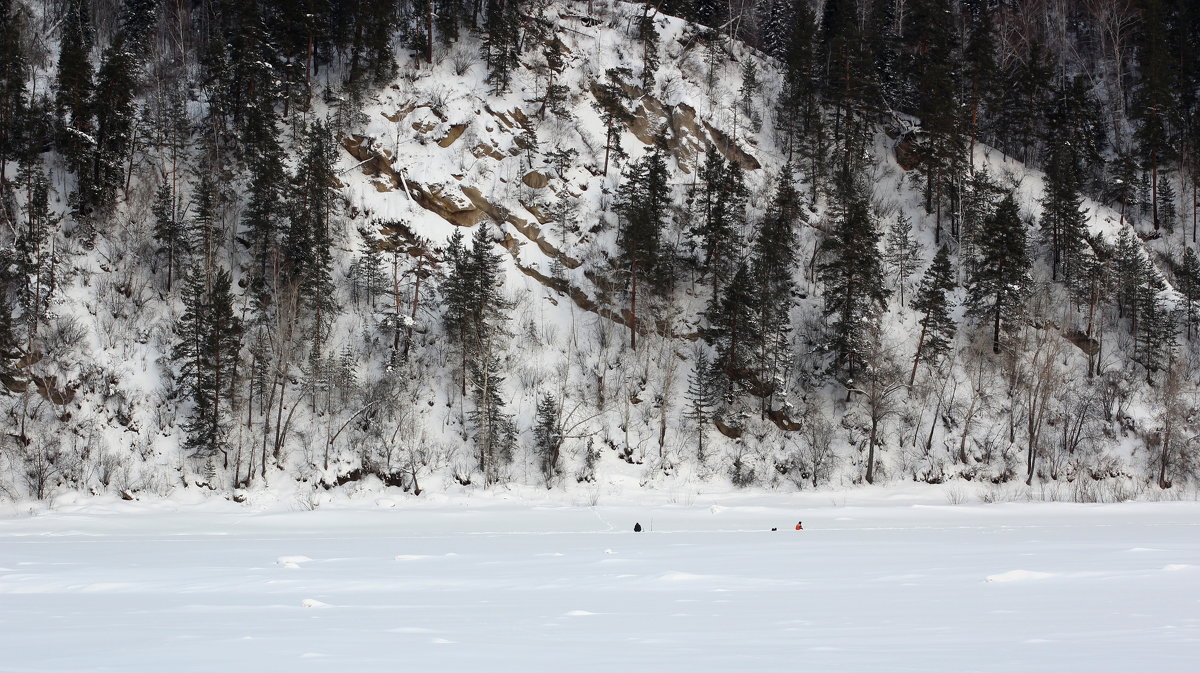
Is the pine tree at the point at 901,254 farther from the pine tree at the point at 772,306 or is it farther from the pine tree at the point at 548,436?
the pine tree at the point at 548,436

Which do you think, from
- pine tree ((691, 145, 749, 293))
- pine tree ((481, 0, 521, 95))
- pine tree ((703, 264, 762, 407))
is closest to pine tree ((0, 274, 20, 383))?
pine tree ((481, 0, 521, 95))

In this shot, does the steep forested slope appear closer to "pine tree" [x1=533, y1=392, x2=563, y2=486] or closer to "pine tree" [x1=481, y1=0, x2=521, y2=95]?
"pine tree" [x1=533, y1=392, x2=563, y2=486]

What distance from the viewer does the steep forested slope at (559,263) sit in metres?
33.2

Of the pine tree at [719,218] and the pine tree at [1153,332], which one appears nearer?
the pine tree at [1153,332]

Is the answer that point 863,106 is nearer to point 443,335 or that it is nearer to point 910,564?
point 443,335

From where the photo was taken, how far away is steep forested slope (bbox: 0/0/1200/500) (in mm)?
33250

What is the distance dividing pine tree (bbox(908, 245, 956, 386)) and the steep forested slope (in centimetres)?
32

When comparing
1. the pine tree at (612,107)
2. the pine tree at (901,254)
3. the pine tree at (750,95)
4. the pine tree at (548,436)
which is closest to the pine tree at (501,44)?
the pine tree at (612,107)

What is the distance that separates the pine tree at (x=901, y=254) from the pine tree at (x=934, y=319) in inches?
158

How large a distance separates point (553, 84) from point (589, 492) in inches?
1257

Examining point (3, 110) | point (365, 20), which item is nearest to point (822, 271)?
point (365, 20)

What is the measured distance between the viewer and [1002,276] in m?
39.5

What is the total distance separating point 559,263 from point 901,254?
2201 centimetres

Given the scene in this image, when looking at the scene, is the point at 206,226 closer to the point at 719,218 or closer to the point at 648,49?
the point at 719,218
